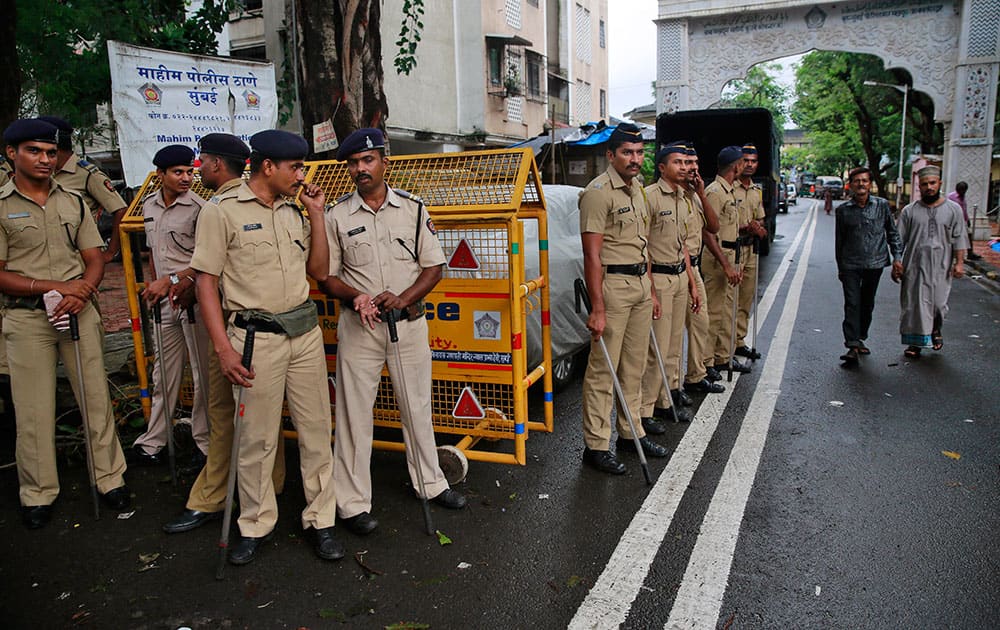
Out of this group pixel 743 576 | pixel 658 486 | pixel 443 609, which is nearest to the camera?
pixel 443 609

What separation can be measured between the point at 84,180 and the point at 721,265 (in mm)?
5187

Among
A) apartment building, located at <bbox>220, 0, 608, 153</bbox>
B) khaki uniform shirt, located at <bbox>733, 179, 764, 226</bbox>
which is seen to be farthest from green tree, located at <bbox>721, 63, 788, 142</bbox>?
khaki uniform shirt, located at <bbox>733, 179, 764, 226</bbox>

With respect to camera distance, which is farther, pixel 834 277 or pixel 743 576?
pixel 834 277

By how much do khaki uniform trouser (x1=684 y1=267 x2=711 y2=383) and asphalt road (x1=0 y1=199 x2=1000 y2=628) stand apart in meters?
0.79

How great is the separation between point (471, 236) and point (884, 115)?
3903cm

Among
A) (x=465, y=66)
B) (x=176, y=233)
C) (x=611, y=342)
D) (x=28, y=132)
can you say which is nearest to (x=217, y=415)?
(x=176, y=233)

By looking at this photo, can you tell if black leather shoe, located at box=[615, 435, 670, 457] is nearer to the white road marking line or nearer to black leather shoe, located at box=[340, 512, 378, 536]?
the white road marking line

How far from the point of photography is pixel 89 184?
476 centimetres

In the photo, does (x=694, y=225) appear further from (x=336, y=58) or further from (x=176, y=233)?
A: (x=176, y=233)

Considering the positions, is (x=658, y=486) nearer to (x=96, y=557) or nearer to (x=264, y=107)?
(x=96, y=557)

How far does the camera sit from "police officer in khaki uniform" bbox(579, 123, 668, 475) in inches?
175

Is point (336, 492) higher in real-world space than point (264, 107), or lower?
lower

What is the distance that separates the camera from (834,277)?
13273 millimetres

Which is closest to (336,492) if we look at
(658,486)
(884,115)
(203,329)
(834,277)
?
(203,329)
